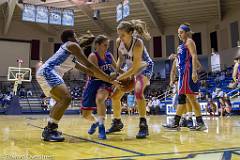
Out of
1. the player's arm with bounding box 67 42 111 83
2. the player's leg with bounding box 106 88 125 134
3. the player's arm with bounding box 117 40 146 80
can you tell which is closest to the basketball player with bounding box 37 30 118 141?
the player's arm with bounding box 67 42 111 83

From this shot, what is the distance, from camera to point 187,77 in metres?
4.21

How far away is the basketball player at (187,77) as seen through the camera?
163 inches

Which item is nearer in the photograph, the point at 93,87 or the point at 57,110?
the point at 57,110

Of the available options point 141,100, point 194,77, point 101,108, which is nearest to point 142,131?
point 141,100

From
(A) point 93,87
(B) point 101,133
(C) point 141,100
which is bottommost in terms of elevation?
(B) point 101,133

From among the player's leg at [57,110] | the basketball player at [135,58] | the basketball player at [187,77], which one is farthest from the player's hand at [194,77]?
the player's leg at [57,110]

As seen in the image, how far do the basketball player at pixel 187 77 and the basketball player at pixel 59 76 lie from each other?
1.38m

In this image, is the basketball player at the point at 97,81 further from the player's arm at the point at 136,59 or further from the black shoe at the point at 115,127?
the player's arm at the point at 136,59

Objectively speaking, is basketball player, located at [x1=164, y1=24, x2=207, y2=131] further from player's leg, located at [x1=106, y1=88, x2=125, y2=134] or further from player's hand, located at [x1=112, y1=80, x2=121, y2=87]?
player's hand, located at [x1=112, y1=80, x2=121, y2=87]

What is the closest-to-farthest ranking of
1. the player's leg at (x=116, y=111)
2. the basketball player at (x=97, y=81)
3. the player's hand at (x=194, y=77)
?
the basketball player at (x=97, y=81), the player's leg at (x=116, y=111), the player's hand at (x=194, y=77)

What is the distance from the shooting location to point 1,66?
22.2 meters

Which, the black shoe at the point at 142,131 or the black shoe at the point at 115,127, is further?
the black shoe at the point at 115,127

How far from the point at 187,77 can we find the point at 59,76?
190 centimetres

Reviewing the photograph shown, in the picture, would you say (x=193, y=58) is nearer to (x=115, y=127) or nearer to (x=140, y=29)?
(x=140, y=29)
